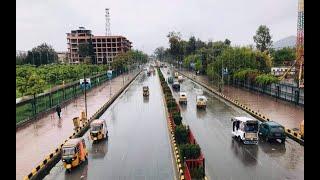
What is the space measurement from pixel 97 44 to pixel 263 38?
79.8 metres

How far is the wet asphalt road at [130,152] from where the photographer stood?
21.0m

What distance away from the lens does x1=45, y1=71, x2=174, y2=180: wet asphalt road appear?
68.9 feet

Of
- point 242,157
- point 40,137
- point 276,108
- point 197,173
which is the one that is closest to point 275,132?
point 242,157

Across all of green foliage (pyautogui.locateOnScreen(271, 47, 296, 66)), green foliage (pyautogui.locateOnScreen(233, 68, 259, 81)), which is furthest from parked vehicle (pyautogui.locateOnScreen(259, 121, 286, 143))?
green foliage (pyautogui.locateOnScreen(271, 47, 296, 66))

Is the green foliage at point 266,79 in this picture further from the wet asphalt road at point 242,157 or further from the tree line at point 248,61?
the wet asphalt road at point 242,157

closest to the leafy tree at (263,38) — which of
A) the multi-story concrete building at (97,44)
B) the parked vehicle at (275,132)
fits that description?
the multi-story concrete building at (97,44)

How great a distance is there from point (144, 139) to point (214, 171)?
10.2m

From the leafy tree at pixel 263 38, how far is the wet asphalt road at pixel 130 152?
91.9m

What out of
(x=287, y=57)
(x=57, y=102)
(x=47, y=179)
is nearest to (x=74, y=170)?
(x=47, y=179)

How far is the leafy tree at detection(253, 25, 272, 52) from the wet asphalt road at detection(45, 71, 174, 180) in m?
91.9

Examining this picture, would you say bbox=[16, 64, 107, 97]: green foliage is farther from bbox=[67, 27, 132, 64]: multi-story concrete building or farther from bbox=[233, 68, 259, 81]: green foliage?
bbox=[67, 27, 132, 64]: multi-story concrete building

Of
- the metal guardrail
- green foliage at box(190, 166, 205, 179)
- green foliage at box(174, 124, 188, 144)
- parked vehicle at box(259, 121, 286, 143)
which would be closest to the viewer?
green foliage at box(190, 166, 205, 179)

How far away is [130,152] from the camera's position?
25875 millimetres
